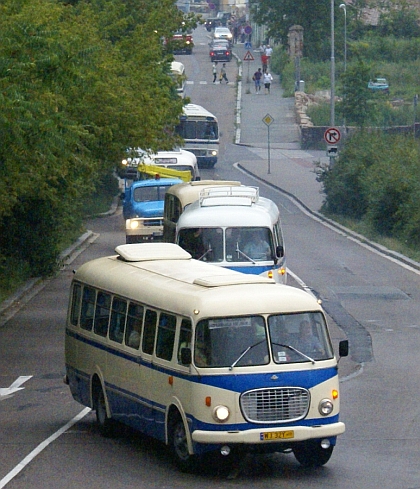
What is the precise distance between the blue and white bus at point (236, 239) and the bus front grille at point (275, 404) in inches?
415

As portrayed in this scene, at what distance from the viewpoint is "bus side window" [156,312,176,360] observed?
1197 cm

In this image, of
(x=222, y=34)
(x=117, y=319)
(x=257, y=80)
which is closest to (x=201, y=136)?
(x=257, y=80)

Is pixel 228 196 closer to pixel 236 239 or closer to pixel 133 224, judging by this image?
pixel 236 239

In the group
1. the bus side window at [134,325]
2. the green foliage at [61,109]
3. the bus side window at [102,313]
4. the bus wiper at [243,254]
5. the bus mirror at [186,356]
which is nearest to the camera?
the bus mirror at [186,356]

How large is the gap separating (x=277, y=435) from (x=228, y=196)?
44.2 feet

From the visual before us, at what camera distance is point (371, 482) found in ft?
36.7

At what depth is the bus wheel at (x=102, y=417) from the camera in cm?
1359

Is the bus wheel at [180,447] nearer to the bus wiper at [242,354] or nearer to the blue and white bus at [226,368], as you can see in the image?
the blue and white bus at [226,368]

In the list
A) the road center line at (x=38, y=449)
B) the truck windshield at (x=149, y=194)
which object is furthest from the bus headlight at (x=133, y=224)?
the road center line at (x=38, y=449)

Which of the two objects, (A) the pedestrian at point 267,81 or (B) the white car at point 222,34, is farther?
(B) the white car at point 222,34

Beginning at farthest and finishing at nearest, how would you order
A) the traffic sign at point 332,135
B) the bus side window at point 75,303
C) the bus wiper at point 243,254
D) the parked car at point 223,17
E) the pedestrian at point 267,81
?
the parked car at point 223,17 < the pedestrian at point 267,81 < the traffic sign at point 332,135 < the bus wiper at point 243,254 < the bus side window at point 75,303

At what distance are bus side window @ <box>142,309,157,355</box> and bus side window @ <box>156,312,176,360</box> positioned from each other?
0.49ft

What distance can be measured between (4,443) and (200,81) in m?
72.2

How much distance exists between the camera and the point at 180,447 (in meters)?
11.7
